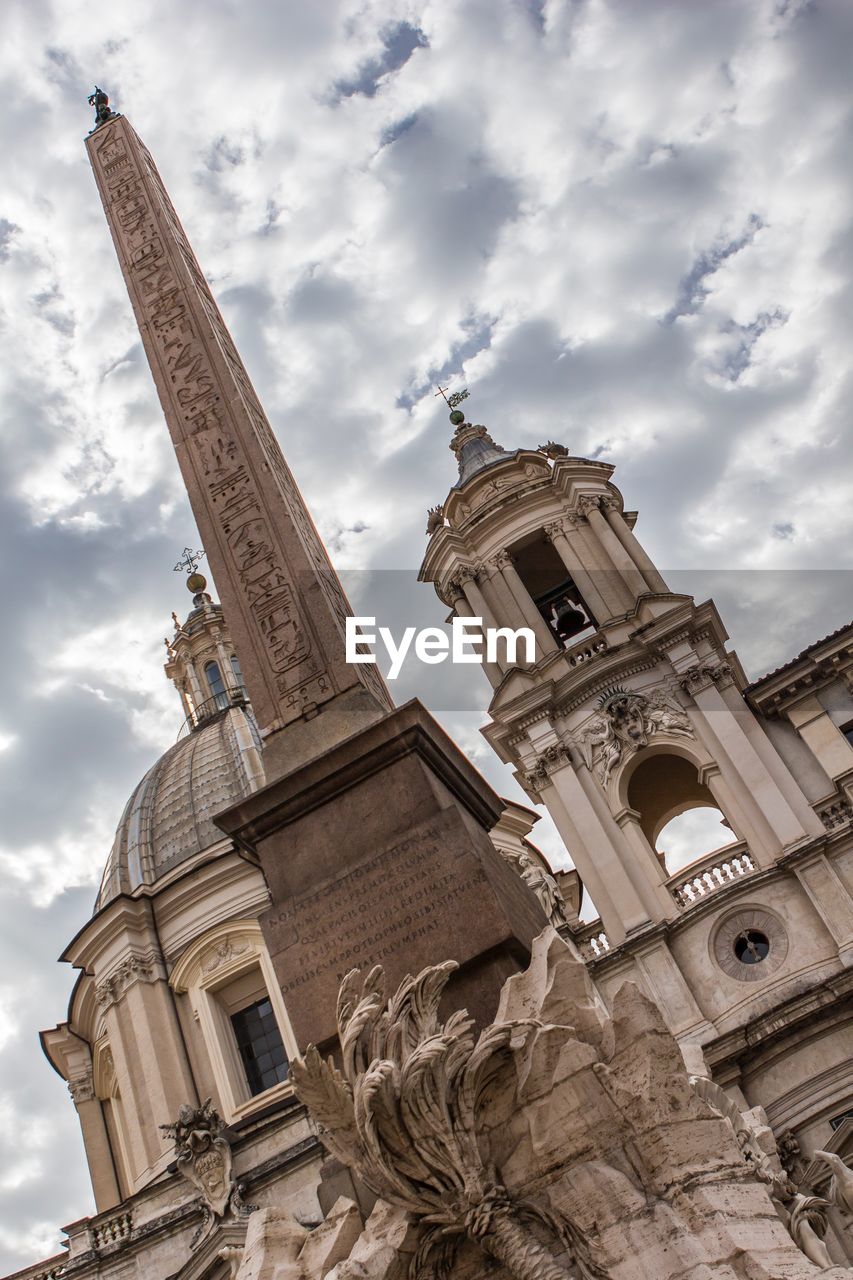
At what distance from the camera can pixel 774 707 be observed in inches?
922

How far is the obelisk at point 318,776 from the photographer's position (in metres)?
5.81

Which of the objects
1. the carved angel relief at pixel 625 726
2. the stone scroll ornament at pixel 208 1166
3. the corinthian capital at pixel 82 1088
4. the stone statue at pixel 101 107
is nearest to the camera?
the stone statue at pixel 101 107

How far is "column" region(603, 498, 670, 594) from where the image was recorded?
85.7ft

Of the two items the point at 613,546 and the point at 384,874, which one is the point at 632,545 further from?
the point at 384,874

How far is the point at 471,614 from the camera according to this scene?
27062mm

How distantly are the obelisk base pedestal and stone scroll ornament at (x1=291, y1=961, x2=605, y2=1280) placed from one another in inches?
22.1

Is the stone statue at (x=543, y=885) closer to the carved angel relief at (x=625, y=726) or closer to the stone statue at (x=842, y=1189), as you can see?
the carved angel relief at (x=625, y=726)

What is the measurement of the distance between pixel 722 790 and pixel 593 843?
2.53m

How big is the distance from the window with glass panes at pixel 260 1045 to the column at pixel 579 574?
11306mm

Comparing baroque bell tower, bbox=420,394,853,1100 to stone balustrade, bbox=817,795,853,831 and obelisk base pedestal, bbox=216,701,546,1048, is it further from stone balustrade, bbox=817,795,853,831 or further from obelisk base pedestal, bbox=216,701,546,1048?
obelisk base pedestal, bbox=216,701,546,1048

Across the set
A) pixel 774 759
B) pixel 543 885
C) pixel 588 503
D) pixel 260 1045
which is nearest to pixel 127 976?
pixel 260 1045

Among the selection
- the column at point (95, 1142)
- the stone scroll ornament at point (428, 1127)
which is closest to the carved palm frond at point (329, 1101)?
the stone scroll ornament at point (428, 1127)

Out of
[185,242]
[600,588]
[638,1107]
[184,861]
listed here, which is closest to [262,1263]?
[638,1107]

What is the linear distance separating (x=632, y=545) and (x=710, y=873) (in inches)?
309
